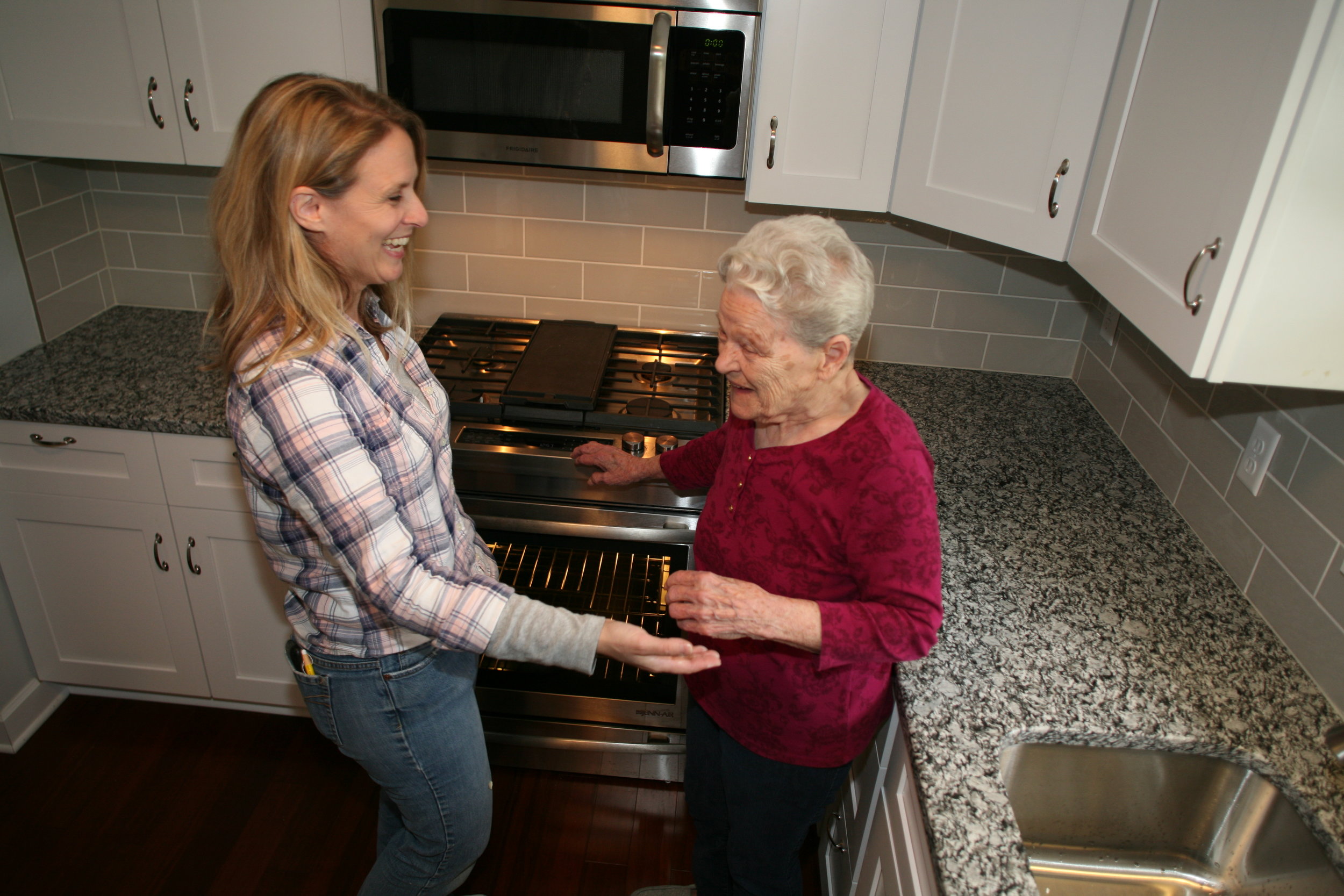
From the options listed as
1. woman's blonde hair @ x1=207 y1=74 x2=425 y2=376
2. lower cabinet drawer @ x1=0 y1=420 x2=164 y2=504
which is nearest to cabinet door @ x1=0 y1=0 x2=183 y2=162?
lower cabinet drawer @ x1=0 y1=420 x2=164 y2=504

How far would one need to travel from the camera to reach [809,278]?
1110 millimetres

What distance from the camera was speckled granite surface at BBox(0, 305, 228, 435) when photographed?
187 cm

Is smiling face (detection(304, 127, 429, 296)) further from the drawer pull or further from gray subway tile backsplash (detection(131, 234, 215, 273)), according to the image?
gray subway tile backsplash (detection(131, 234, 215, 273))

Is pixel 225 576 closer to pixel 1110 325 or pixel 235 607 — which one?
pixel 235 607

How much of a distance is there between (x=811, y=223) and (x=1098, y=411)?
1.29 meters

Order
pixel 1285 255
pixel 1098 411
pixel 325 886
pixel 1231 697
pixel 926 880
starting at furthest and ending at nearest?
pixel 1098 411 → pixel 325 886 → pixel 1231 697 → pixel 926 880 → pixel 1285 255

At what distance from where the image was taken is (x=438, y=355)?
7.07ft

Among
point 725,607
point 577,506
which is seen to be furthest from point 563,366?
point 725,607

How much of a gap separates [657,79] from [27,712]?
2225 mm

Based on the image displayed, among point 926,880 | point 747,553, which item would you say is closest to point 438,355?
point 747,553

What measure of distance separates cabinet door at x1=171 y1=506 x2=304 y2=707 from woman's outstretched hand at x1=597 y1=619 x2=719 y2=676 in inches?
46.8

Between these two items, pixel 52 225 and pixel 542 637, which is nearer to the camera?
pixel 542 637

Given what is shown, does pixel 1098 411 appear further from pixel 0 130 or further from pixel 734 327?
pixel 0 130

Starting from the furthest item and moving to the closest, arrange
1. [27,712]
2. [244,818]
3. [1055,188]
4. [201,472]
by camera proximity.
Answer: [27,712], [244,818], [201,472], [1055,188]
